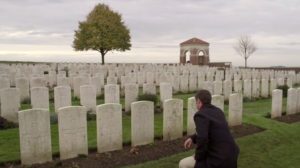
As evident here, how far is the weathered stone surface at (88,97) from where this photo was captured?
8.20 meters

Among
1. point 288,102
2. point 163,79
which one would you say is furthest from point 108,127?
point 163,79

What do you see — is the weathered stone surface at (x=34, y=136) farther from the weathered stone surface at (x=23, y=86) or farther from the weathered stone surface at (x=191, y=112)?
the weathered stone surface at (x=23, y=86)

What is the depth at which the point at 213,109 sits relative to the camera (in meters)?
3.04

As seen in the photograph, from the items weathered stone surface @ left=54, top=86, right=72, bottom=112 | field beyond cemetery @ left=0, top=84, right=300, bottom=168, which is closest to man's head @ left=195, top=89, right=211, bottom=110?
field beyond cemetery @ left=0, top=84, right=300, bottom=168

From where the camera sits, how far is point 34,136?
4.47m

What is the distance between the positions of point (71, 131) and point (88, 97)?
3.55m

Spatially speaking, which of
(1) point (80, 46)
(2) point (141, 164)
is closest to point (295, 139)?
(2) point (141, 164)

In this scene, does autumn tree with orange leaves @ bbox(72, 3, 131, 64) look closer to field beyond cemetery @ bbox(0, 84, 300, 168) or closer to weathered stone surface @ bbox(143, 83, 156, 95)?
weathered stone surface @ bbox(143, 83, 156, 95)

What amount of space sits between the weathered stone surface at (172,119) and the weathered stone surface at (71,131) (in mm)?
2000

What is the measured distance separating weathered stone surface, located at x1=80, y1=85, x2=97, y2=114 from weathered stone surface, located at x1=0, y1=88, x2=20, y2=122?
197cm

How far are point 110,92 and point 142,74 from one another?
6.83 m

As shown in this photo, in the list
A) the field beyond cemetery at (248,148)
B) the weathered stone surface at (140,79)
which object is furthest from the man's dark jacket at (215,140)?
the weathered stone surface at (140,79)

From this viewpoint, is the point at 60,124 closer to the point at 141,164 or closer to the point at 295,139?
the point at 141,164

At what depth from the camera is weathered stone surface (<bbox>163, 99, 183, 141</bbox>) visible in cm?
588
